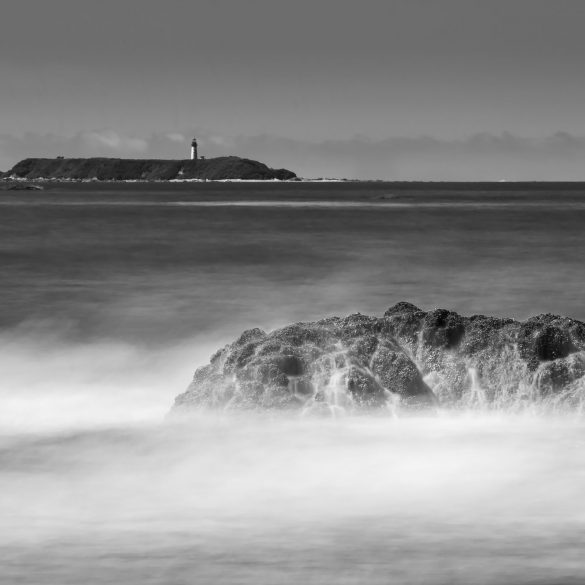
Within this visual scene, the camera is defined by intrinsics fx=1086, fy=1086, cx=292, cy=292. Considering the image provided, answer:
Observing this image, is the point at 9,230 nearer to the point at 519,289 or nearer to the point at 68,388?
the point at 519,289

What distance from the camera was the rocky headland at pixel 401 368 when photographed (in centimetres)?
1030

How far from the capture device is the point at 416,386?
1053 centimetres

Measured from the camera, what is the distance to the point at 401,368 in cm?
1048

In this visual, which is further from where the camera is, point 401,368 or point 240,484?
point 401,368

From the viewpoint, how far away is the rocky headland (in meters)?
10.3

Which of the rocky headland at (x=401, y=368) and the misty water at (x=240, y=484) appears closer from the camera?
the misty water at (x=240, y=484)

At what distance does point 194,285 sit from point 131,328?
366 inches

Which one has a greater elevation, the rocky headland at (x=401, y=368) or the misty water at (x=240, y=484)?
the rocky headland at (x=401, y=368)

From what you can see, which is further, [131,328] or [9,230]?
[9,230]

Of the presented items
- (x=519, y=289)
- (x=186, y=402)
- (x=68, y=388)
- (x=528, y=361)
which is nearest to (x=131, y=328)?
(x=68, y=388)

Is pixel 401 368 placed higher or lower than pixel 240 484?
higher

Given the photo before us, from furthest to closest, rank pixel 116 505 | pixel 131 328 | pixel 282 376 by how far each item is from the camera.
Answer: pixel 131 328
pixel 282 376
pixel 116 505

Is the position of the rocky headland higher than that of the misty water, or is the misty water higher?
the rocky headland

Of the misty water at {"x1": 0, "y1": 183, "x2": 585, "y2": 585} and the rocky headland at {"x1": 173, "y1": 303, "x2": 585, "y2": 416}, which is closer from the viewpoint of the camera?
the misty water at {"x1": 0, "y1": 183, "x2": 585, "y2": 585}
